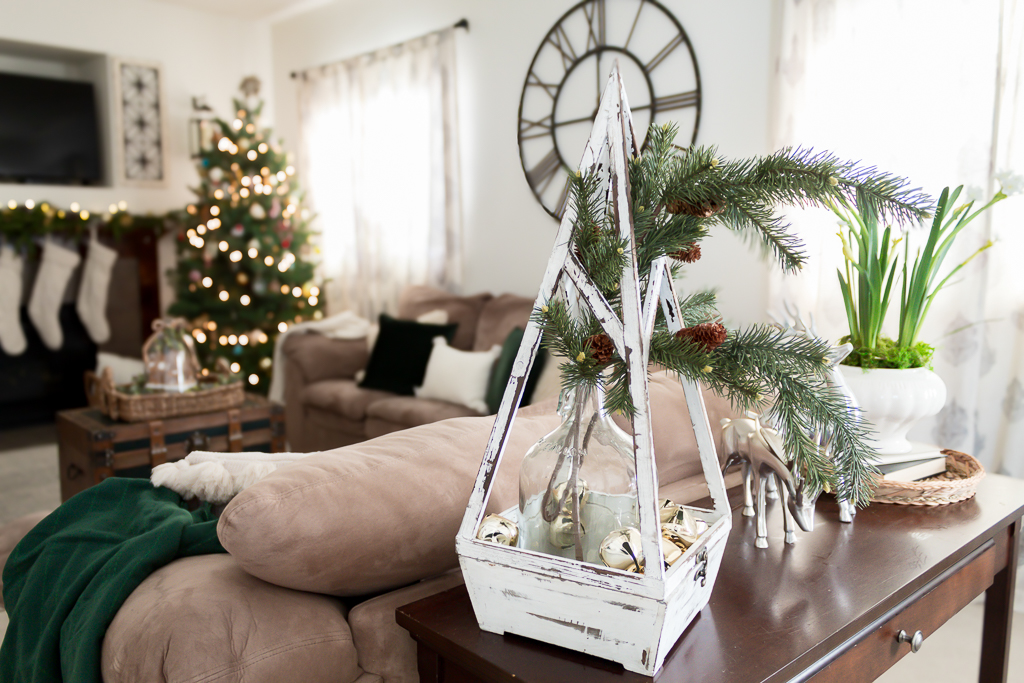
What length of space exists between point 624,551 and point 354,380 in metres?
3.33

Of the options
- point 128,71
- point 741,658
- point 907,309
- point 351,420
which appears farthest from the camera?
point 128,71

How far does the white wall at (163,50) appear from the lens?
466cm

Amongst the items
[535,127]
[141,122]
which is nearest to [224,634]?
[535,127]

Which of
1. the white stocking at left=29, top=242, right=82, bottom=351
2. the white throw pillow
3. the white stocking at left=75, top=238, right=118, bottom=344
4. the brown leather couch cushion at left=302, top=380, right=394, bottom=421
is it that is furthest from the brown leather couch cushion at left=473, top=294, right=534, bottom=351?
the white stocking at left=29, top=242, right=82, bottom=351

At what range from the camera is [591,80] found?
346 cm

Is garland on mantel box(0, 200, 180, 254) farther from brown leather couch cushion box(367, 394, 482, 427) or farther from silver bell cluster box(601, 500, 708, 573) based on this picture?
silver bell cluster box(601, 500, 708, 573)

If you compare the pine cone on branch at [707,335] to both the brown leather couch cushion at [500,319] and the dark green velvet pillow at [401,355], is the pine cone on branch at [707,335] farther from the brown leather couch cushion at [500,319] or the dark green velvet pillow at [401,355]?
the dark green velvet pillow at [401,355]

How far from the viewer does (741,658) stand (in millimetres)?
770

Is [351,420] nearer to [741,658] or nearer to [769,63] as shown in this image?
[769,63]

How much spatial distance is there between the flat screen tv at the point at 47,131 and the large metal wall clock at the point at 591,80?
312 centimetres

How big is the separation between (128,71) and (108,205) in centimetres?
93

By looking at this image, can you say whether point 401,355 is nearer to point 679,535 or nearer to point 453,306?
point 453,306

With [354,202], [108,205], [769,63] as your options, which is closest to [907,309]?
[769,63]

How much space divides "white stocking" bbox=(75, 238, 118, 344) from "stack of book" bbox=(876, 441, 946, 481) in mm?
5003
